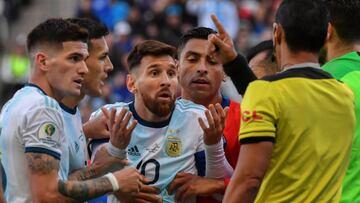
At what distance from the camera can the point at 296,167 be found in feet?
19.4

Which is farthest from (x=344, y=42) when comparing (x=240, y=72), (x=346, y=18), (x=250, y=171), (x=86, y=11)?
(x=86, y=11)

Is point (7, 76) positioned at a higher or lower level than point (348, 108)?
lower

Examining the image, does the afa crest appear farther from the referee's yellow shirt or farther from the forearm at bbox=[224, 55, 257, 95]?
the referee's yellow shirt

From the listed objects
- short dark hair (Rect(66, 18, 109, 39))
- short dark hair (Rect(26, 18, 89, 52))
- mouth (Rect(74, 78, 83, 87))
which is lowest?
mouth (Rect(74, 78, 83, 87))

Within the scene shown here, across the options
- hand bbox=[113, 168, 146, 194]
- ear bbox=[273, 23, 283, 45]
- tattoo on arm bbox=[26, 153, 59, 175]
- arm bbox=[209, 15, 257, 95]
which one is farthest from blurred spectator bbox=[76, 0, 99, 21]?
ear bbox=[273, 23, 283, 45]

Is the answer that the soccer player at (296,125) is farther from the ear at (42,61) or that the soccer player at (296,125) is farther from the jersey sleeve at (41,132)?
the ear at (42,61)

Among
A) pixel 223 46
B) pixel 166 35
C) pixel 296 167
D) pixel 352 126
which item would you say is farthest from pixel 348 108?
pixel 166 35

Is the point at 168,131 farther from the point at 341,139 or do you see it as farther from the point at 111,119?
the point at 341,139

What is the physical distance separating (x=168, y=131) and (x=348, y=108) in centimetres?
150

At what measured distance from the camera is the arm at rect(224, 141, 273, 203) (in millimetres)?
5785

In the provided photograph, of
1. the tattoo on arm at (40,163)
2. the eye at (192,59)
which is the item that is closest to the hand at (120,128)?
the tattoo on arm at (40,163)

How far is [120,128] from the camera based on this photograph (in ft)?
22.2

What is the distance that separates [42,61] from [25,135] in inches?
25.5

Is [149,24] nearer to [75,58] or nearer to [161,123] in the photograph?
[161,123]
